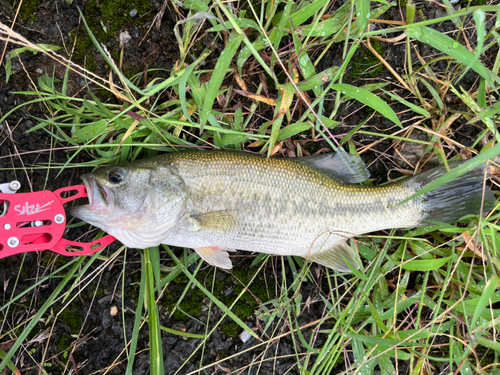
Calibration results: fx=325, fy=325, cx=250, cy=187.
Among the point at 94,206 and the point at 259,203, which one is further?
Answer: the point at 259,203

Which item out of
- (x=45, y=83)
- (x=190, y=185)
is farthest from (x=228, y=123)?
(x=45, y=83)

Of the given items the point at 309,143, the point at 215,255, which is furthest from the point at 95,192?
the point at 309,143

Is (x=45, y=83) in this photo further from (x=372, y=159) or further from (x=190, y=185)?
(x=372, y=159)

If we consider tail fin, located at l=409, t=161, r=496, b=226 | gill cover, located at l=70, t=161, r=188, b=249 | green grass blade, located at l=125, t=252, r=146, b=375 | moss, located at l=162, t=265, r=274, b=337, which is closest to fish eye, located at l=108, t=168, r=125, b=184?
gill cover, located at l=70, t=161, r=188, b=249

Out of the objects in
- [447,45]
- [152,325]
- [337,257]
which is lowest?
[152,325]

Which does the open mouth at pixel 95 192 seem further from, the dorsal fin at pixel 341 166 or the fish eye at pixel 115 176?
the dorsal fin at pixel 341 166

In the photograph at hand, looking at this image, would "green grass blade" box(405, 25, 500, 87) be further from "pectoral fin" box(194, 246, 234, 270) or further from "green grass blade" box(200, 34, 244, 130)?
"pectoral fin" box(194, 246, 234, 270)

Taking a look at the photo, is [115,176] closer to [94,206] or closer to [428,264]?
[94,206]
